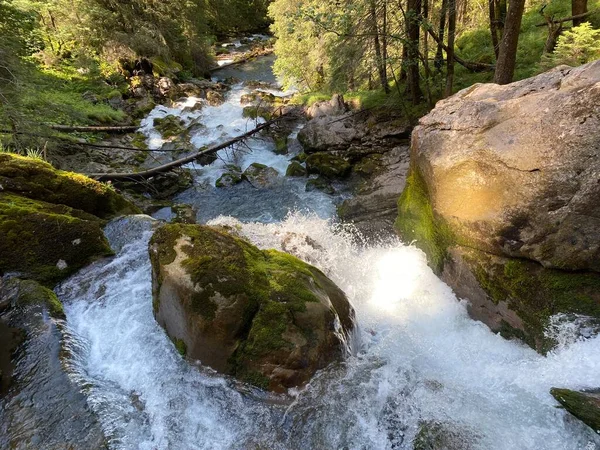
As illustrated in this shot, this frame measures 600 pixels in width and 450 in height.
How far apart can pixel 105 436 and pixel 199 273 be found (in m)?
2.02

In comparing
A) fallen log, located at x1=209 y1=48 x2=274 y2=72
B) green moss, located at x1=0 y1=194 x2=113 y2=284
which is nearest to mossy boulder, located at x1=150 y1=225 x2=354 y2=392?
green moss, located at x1=0 y1=194 x2=113 y2=284

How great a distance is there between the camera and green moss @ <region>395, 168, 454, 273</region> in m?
6.29

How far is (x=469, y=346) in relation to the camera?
16.9ft

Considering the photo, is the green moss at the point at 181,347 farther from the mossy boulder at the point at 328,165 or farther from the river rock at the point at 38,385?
the mossy boulder at the point at 328,165

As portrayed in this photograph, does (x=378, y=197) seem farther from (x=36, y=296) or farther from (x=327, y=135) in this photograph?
(x=36, y=296)

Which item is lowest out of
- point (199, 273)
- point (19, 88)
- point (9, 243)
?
point (199, 273)

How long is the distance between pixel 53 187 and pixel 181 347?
207 inches

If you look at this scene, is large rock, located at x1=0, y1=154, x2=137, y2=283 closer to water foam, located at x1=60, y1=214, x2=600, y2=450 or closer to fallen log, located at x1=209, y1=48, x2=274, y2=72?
water foam, located at x1=60, y1=214, x2=600, y2=450

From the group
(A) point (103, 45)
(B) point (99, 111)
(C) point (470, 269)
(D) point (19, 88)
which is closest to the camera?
(C) point (470, 269)

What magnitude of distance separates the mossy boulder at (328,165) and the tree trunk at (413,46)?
4.08 m

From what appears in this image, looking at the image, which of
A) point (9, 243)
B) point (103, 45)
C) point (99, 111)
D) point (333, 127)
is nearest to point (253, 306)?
point (9, 243)

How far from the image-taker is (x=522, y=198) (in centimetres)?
485

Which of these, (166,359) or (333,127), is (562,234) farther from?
(333,127)

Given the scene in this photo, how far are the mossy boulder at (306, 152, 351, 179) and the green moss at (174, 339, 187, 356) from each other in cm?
932
